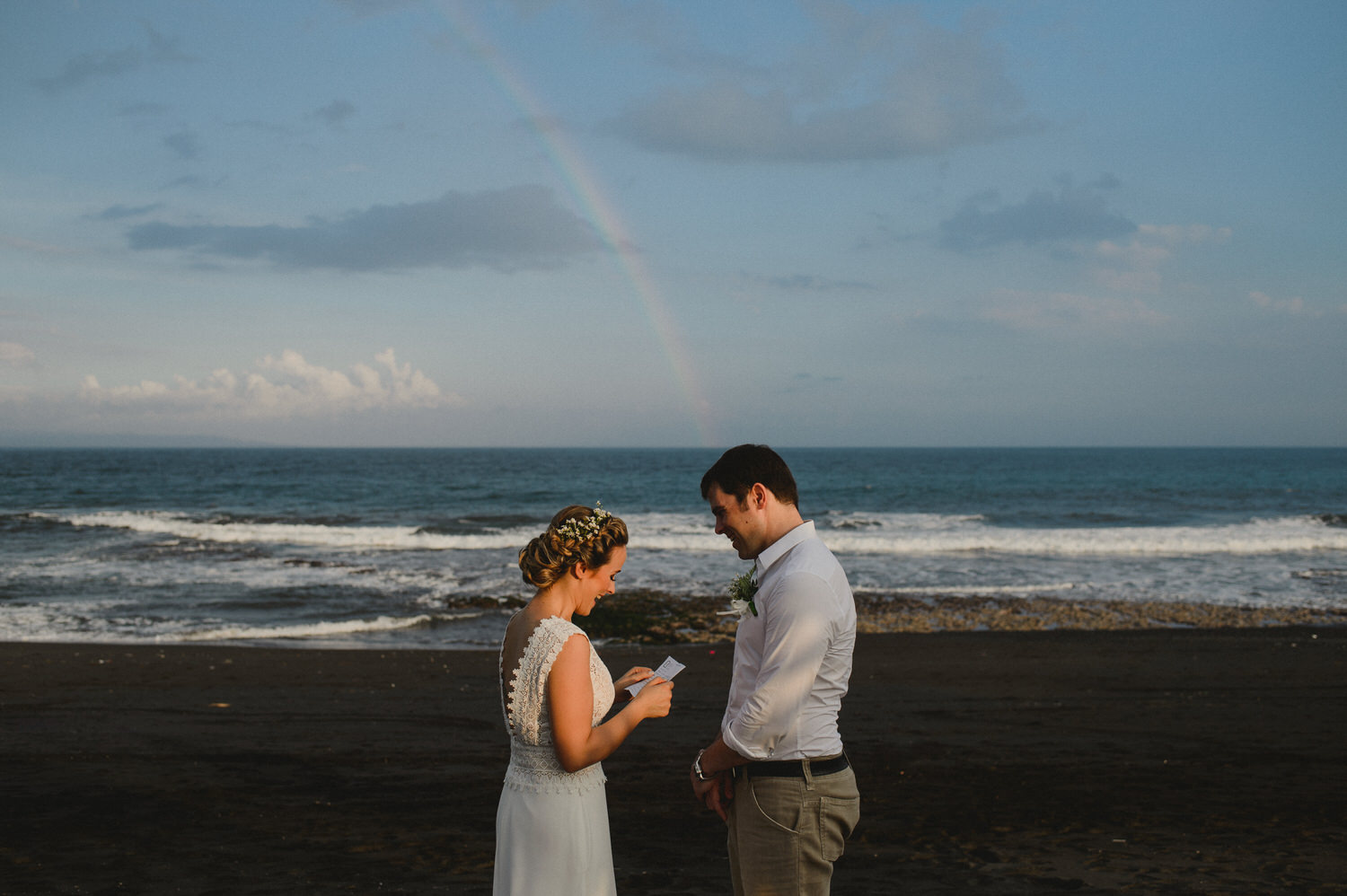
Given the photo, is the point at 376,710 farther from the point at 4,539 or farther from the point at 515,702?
the point at 4,539

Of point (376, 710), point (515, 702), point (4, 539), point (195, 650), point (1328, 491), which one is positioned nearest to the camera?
point (515, 702)

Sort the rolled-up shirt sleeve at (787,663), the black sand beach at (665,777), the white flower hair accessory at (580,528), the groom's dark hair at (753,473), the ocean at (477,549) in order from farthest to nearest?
the ocean at (477,549), the black sand beach at (665,777), the white flower hair accessory at (580,528), the groom's dark hair at (753,473), the rolled-up shirt sleeve at (787,663)

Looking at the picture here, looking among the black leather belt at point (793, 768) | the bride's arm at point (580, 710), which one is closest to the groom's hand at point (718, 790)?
the black leather belt at point (793, 768)

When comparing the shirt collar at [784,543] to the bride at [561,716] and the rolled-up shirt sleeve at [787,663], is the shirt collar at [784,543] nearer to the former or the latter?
the rolled-up shirt sleeve at [787,663]

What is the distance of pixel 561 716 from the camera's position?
275cm

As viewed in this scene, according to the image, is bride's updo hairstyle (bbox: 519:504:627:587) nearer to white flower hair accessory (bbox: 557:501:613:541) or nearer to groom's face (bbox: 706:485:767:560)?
white flower hair accessory (bbox: 557:501:613:541)

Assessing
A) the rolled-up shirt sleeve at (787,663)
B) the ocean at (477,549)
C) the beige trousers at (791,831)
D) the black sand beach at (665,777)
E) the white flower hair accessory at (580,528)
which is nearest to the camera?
the rolled-up shirt sleeve at (787,663)

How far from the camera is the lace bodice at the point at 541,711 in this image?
2785mm

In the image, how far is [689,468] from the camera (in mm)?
81938

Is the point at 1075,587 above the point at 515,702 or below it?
below

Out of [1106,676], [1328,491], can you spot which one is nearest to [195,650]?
[1106,676]

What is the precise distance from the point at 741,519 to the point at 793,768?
696 millimetres

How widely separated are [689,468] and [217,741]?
7507 cm

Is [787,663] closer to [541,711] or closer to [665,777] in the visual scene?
[541,711]
